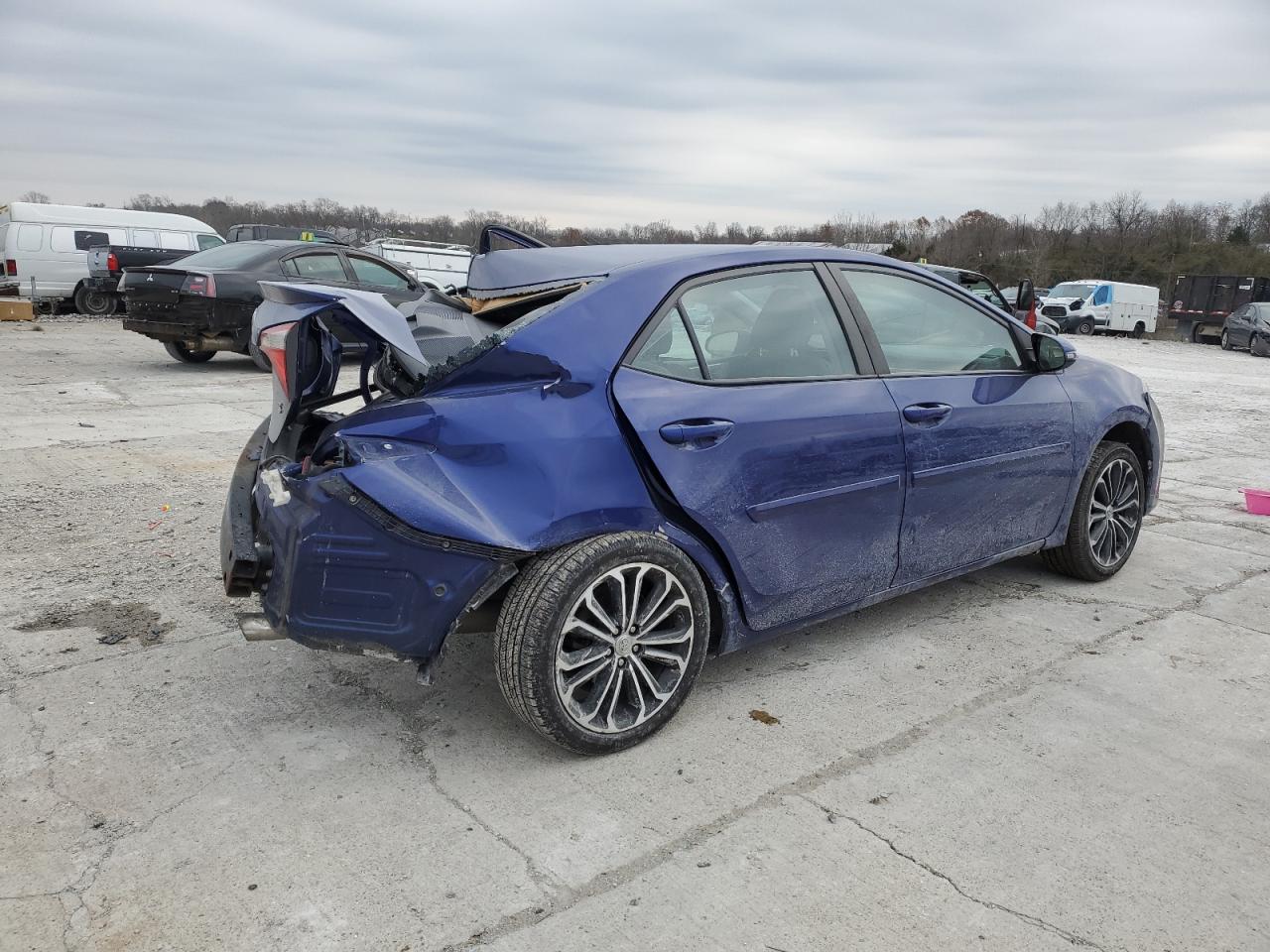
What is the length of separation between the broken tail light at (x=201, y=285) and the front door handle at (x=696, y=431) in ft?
29.3

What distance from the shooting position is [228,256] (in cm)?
1088

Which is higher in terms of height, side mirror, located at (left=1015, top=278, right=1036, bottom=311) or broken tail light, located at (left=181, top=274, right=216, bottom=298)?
side mirror, located at (left=1015, top=278, right=1036, bottom=311)

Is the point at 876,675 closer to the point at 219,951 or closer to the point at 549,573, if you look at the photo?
the point at 549,573

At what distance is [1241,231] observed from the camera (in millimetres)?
56500

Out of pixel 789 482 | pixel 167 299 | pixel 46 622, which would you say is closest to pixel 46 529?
pixel 46 622

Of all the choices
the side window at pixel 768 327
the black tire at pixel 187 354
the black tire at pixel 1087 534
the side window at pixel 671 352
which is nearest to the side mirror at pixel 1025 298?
the black tire at pixel 1087 534

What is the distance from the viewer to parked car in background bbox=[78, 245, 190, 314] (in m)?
16.9

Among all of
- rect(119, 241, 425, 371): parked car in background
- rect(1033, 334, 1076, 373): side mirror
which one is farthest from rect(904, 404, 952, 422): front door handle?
rect(119, 241, 425, 371): parked car in background

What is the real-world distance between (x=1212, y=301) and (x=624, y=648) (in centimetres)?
3443

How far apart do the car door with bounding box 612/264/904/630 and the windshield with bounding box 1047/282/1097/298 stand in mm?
31360

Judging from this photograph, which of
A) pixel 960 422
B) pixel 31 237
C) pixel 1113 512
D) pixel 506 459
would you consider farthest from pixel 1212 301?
pixel 506 459

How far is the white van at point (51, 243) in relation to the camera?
60.1 feet

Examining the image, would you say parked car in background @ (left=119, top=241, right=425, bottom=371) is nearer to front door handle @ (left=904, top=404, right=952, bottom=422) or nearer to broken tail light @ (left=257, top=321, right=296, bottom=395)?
broken tail light @ (left=257, top=321, right=296, bottom=395)

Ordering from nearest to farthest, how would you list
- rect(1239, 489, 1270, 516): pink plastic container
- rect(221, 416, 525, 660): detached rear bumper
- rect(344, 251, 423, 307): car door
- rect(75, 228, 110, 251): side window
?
rect(221, 416, 525, 660): detached rear bumper → rect(1239, 489, 1270, 516): pink plastic container → rect(344, 251, 423, 307): car door → rect(75, 228, 110, 251): side window
